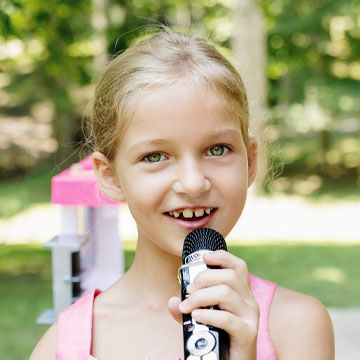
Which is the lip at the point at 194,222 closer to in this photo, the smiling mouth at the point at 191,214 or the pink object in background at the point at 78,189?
the smiling mouth at the point at 191,214

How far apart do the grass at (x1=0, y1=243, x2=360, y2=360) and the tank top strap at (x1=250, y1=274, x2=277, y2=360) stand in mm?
3381

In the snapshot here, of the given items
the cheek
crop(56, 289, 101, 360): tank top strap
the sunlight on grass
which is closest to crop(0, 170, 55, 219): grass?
the sunlight on grass

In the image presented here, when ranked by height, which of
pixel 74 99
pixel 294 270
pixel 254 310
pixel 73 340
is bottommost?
pixel 294 270

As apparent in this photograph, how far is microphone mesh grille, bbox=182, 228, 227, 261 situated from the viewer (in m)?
1.25

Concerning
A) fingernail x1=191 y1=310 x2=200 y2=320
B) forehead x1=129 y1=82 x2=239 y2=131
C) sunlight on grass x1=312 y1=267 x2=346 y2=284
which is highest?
forehead x1=129 y1=82 x2=239 y2=131

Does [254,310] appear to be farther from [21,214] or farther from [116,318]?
[21,214]

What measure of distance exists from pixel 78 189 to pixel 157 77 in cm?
97

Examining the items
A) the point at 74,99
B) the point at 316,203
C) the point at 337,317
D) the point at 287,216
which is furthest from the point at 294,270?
the point at 74,99

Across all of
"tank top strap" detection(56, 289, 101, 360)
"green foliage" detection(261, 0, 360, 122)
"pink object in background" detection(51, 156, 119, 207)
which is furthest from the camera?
"green foliage" detection(261, 0, 360, 122)

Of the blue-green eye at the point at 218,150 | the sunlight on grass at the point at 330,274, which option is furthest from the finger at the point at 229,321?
the sunlight on grass at the point at 330,274

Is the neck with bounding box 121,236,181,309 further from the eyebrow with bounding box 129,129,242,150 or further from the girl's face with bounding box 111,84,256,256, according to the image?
the eyebrow with bounding box 129,129,242,150

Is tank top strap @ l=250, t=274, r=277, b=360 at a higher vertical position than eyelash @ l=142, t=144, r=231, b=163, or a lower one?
lower

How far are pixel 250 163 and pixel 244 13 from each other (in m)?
8.55

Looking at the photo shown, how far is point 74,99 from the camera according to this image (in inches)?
416
